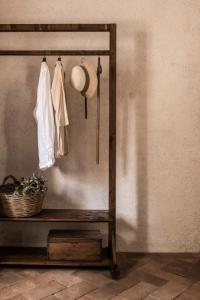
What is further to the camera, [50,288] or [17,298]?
[50,288]

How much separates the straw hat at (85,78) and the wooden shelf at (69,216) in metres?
0.91

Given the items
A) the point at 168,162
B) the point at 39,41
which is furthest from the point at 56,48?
the point at 168,162

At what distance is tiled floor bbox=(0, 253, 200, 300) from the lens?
2043 mm

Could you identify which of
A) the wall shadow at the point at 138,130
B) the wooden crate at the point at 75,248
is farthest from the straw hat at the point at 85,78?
the wooden crate at the point at 75,248

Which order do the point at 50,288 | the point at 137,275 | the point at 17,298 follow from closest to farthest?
the point at 17,298 < the point at 50,288 < the point at 137,275

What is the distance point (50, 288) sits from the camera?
2.13m

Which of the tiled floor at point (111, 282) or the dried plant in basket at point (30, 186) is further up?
the dried plant in basket at point (30, 186)

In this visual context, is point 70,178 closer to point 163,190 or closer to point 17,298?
point 163,190

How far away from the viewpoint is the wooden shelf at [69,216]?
7.69ft

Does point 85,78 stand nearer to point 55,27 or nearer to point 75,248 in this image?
point 55,27

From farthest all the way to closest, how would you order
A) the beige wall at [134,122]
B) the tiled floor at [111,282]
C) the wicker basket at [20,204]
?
the beige wall at [134,122] → the wicker basket at [20,204] → the tiled floor at [111,282]

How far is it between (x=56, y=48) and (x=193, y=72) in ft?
3.72

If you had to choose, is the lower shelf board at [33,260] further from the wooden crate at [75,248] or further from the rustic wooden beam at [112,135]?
the rustic wooden beam at [112,135]

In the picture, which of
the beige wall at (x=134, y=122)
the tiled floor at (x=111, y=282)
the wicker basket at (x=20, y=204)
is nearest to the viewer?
the tiled floor at (x=111, y=282)
